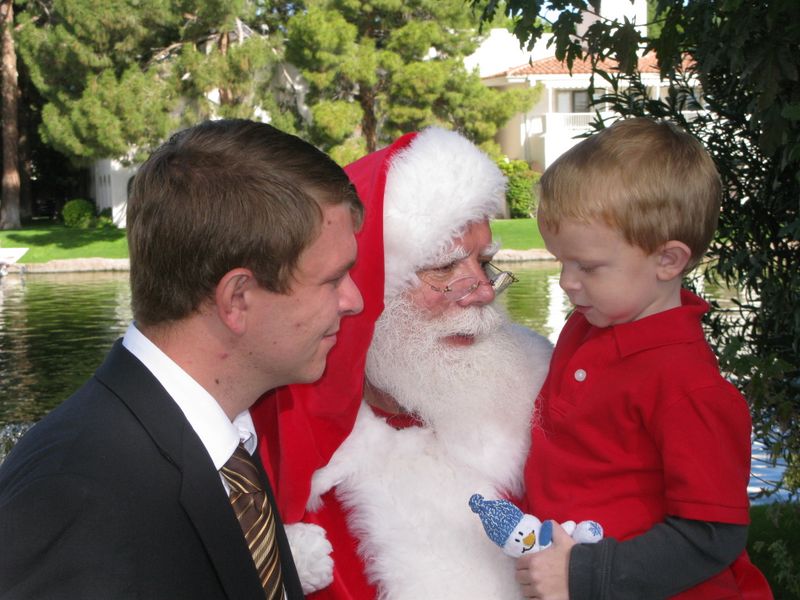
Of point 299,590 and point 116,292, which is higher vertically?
point 299,590

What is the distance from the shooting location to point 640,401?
1952 mm

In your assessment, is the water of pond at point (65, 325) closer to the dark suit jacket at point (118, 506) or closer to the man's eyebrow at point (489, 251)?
the man's eyebrow at point (489, 251)

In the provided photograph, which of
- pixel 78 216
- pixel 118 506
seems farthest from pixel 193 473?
pixel 78 216

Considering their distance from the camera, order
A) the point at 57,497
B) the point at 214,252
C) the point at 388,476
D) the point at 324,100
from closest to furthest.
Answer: the point at 57,497
the point at 214,252
the point at 388,476
the point at 324,100

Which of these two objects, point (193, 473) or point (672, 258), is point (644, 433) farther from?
point (193, 473)

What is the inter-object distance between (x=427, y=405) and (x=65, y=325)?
12.5 metres

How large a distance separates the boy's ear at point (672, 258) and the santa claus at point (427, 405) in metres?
0.61

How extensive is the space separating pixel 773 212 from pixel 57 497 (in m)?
3.39

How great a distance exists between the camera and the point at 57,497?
128 cm

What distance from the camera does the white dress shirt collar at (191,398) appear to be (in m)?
1.54

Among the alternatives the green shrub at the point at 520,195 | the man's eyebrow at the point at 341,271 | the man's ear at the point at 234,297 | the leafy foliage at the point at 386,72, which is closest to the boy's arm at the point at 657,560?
the man's eyebrow at the point at 341,271

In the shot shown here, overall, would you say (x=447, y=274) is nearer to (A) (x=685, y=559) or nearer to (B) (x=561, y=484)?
(B) (x=561, y=484)

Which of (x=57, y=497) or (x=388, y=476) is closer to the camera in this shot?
(x=57, y=497)

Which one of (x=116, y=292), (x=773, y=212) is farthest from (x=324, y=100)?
(x=773, y=212)
